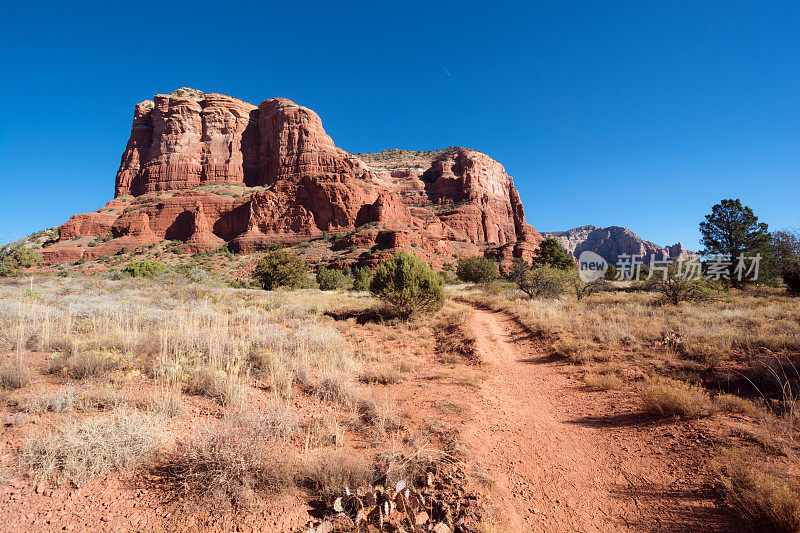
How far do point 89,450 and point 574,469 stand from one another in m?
4.85

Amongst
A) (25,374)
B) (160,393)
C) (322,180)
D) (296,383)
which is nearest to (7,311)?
(25,374)

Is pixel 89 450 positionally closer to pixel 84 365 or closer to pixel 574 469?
pixel 84 365

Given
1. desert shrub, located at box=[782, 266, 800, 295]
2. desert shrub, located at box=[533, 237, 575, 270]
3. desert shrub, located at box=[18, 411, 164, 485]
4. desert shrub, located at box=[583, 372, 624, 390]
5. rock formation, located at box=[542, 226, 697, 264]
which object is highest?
rock formation, located at box=[542, 226, 697, 264]

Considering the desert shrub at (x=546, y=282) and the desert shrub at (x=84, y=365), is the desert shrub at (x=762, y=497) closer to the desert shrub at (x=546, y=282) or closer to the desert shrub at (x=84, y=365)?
the desert shrub at (x=84, y=365)

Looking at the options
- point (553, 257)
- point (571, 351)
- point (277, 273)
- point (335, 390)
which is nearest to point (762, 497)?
point (335, 390)

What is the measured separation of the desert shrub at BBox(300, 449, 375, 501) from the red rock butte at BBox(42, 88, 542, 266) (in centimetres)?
4191

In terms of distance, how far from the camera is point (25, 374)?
3.81 m

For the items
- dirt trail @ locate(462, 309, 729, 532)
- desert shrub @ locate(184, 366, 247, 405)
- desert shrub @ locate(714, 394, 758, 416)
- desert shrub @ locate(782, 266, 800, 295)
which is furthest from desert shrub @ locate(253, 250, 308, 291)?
desert shrub @ locate(782, 266, 800, 295)

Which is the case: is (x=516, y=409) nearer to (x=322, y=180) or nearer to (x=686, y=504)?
(x=686, y=504)

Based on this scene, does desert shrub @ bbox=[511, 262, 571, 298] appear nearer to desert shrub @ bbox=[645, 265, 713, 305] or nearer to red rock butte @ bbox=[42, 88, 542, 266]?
desert shrub @ bbox=[645, 265, 713, 305]

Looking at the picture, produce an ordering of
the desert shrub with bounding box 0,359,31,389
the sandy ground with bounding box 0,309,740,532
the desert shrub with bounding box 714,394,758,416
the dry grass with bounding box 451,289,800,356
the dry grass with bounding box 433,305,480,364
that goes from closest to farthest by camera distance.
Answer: the sandy ground with bounding box 0,309,740,532 → the desert shrub with bounding box 0,359,31,389 → the desert shrub with bounding box 714,394,758,416 → the dry grass with bounding box 451,289,800,356 → the dry grass with bounding box 433,305,480,364

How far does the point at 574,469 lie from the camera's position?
3.39 meters

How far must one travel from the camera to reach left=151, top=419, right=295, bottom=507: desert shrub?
95.3 inches

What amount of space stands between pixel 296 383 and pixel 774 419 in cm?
667
